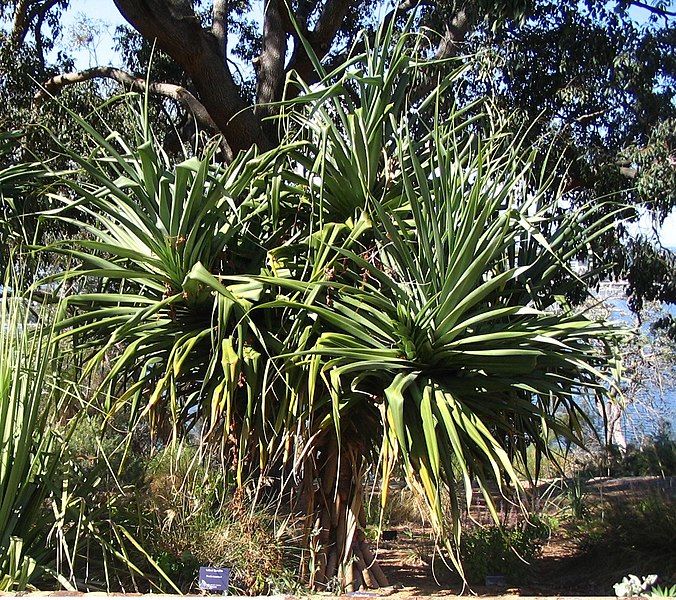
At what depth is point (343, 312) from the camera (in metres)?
4.91

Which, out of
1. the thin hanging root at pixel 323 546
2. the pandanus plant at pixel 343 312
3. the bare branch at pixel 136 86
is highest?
the bare branch at pixel 136 86

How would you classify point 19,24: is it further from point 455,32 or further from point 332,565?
point 332,565

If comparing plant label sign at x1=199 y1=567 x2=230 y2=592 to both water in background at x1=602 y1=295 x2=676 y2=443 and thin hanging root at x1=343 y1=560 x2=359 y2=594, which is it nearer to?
thin hanging root at x1=343 y1=560 x2=359 y2=594

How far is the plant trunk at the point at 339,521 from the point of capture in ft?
17.9

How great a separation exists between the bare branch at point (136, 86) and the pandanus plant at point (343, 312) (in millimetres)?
4605

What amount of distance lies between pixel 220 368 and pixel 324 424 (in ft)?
2.45

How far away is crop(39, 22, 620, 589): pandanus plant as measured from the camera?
476 centimetres

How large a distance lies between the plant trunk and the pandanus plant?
0.02m

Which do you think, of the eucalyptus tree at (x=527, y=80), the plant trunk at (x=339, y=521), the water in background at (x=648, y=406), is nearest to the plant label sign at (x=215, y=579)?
the plant trunk at (x=339, y=521)

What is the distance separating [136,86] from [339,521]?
24.8 ft

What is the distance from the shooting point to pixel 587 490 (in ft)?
32.4

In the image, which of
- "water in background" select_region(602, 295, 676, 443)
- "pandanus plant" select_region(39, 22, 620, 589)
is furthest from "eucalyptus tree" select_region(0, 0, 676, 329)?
"water in background" select_region(602, 295, 676, 443)

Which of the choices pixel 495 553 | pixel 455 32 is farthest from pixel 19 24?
pixel 495 553

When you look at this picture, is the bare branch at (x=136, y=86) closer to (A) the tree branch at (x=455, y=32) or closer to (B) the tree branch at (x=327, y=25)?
(B) the tree branch at (x=327, y=25)
